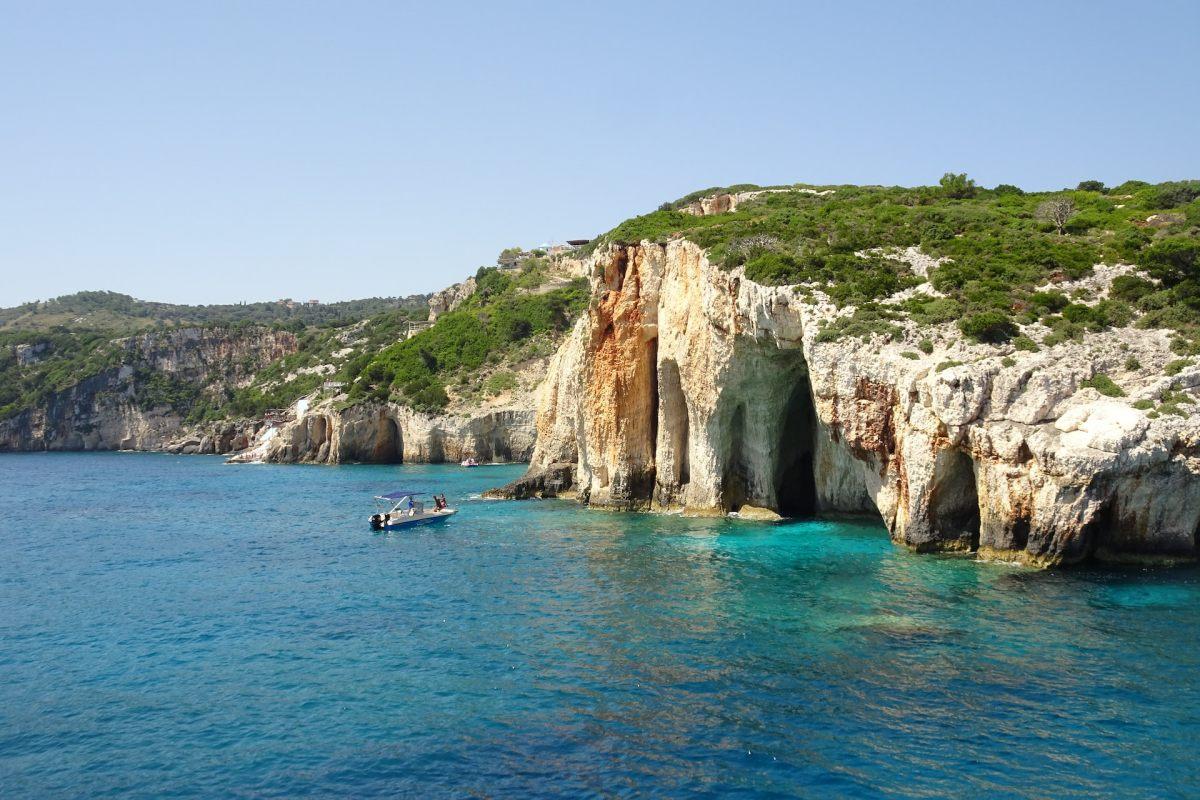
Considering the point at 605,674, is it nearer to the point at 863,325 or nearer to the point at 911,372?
the point at 911,372

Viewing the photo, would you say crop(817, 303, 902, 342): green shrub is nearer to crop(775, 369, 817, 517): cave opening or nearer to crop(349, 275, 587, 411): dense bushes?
crop(775, 369, 817, 517): cave opening

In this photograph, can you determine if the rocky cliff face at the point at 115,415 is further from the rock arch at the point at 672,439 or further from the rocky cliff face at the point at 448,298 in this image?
the rock arch at the point at 672,439

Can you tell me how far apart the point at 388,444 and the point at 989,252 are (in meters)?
66.3

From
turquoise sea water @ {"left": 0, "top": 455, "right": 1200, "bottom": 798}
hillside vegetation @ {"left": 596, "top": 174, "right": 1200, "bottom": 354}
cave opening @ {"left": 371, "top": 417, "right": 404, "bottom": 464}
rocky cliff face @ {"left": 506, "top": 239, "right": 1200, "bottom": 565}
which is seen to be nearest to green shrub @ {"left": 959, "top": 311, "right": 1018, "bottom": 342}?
hillside vegetation @ {"left": 596, "top": 174, "right": 1200, "bottom": 354}

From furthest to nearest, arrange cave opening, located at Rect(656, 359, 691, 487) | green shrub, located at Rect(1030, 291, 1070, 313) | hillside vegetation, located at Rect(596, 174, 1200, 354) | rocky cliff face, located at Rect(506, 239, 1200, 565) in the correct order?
1. cave opening, located at Rect(656, 359, 691, 487)
2. green shrub, located at Rect(1030, 291, 1070, 313)
3. hillside vegetation, located at Rect(596, 174, 1200, 354)
4. rocky cliff face, located at Rect(506, 239, 1200, 565)

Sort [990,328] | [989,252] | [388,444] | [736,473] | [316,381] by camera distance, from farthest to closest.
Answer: [316,381], [388,444], [736,473], [989,252], [990,328]

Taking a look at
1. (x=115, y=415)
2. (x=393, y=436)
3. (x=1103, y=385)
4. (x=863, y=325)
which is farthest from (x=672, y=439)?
(x=115, y=415)

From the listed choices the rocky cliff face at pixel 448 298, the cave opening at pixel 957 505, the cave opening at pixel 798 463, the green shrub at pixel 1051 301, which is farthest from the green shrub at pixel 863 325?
the rocky cliff face at pixel 448 298

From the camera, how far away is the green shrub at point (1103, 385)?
25781mm

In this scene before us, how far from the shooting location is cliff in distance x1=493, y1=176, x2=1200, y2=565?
84.0 ft

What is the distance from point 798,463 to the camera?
4169 centimetres

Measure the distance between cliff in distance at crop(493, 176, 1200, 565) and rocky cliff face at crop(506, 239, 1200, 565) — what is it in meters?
0.08

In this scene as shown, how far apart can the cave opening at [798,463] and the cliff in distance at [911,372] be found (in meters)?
0.13

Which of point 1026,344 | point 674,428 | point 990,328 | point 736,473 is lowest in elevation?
point 736,473
